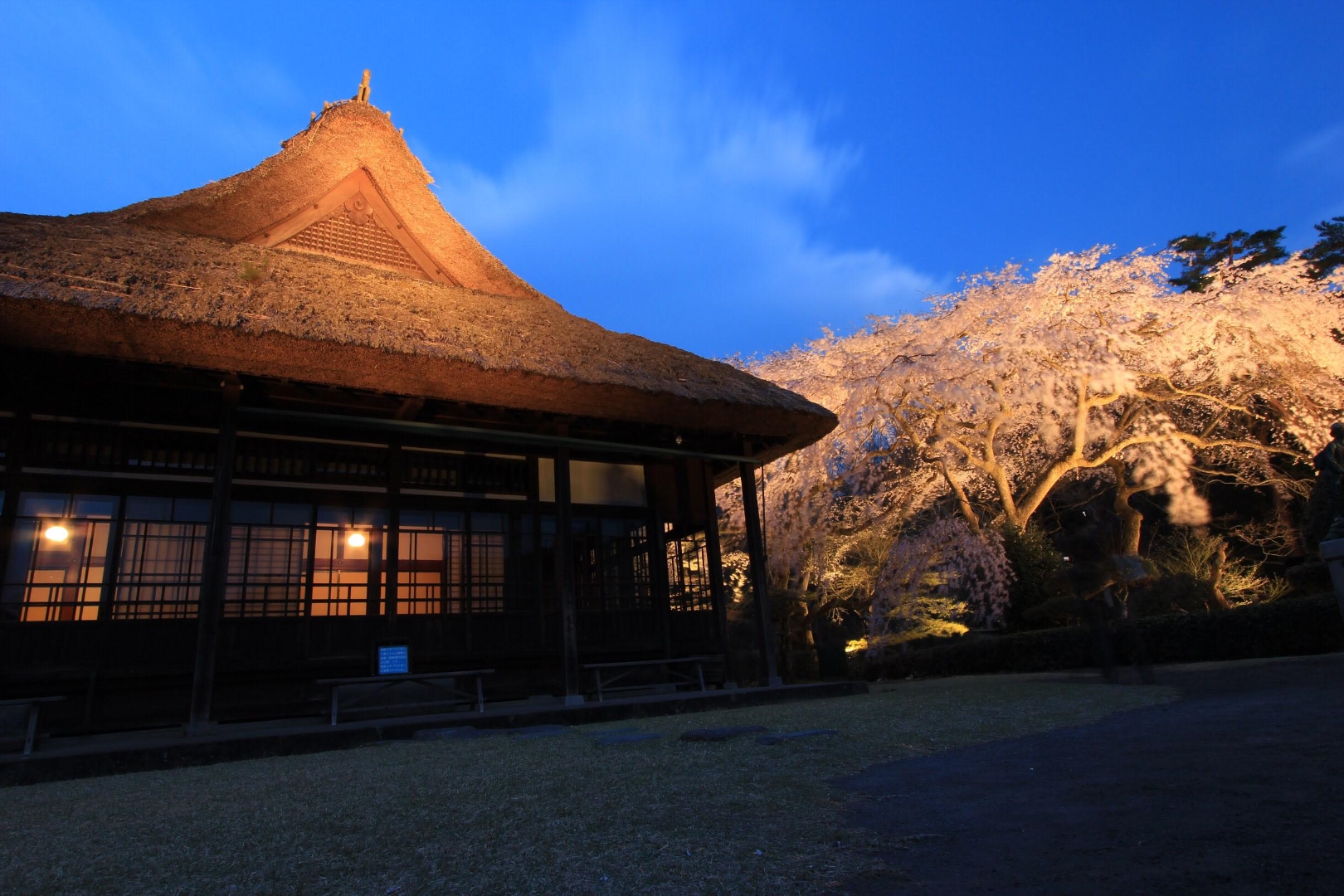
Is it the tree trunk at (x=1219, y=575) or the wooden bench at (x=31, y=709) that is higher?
the tree trunk at (x=1219, y=575)

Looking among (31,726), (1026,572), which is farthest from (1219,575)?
(31,726)

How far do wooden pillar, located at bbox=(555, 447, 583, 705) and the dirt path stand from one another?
4.28 metres

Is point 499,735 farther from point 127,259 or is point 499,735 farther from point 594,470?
point 127,259

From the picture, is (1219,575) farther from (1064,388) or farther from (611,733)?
(611,733)

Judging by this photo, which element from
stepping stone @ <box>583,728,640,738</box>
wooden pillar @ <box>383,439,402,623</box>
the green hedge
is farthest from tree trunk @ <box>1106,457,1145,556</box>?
wooden pillar @ <box>383,439,402,623</box>

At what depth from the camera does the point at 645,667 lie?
30.9 ft

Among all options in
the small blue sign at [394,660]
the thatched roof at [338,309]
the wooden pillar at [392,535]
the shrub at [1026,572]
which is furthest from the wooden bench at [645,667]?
the shrub at [1026,572]

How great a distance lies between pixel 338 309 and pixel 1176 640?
1149 cm

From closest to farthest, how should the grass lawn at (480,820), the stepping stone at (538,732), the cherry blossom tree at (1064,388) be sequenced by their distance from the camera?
the grass lawn at (480,820)
the stepping stone at (538,732)
the cherry blossom tree at (1064,388)

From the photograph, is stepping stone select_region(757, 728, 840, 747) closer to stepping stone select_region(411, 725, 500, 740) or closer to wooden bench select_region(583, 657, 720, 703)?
stepping stone select_region(411, 725, 500, 740)

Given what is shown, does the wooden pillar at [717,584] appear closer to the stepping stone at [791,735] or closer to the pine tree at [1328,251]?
the stepping stone at [791,735]

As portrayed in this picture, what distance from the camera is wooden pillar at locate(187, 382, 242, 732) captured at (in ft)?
20.1

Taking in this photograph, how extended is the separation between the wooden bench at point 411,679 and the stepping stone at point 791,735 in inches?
130

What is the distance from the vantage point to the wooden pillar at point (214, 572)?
6.13m
